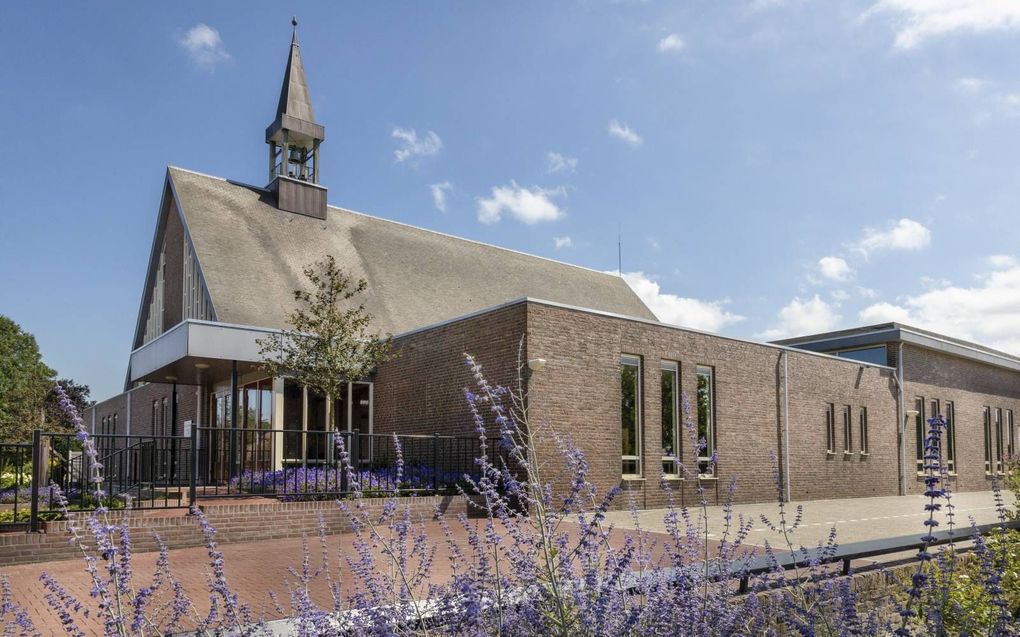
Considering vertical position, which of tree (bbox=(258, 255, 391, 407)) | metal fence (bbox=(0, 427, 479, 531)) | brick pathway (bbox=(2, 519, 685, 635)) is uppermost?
tree (bbox=(258, 255, 391, 407))

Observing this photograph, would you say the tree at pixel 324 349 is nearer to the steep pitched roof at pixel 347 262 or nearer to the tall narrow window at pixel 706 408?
the steep pitched roof at pixel 347 262

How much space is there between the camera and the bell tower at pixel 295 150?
81.6 ft

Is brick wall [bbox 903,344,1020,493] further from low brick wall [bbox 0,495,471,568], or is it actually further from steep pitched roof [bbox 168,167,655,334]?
low brick wall [bbox 0,495,471,568]

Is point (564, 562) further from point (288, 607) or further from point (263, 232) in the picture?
point (263, 232)

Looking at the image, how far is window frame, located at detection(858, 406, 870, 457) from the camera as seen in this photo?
22969 millimetres

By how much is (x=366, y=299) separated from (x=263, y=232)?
12.0 ft

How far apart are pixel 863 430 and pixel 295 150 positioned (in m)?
18.3

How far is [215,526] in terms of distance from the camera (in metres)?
11.3

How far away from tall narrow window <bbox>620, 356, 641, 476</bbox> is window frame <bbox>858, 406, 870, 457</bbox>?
30.1ft

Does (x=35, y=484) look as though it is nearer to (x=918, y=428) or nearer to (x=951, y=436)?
(x=918, y=428)

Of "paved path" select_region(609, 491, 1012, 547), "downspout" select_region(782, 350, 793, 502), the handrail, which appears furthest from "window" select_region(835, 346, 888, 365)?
the handrail

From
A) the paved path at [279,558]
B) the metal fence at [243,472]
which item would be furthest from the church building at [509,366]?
the paved path at [279,558]

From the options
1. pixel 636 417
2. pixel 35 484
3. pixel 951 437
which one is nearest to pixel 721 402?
pixel 636 417

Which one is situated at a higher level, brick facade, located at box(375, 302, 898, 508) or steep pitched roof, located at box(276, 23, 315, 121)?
steep pitched roof, located at box(276, 23, 315, 121)
